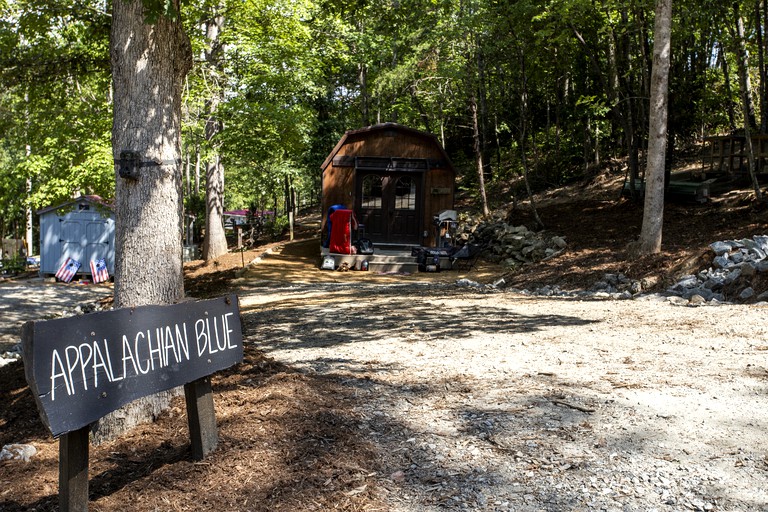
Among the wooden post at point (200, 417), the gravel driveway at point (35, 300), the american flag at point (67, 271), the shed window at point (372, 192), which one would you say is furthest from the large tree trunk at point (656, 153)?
the american flag at point (67, 271)

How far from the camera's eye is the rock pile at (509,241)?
17.1m

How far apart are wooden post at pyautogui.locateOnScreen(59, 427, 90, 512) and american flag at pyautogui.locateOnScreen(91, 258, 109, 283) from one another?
2000cm

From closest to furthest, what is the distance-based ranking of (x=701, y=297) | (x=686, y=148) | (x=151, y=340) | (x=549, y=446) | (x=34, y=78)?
1. (x=151, y=340)
2. (x=549, y=446)
3. (x=34, y=78)
4. (x=701, y=297)
5. (x=686, y=148)

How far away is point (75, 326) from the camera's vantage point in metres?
2.94

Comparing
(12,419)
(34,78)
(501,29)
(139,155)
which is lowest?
(12,419)

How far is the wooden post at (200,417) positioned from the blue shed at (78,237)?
1949cm

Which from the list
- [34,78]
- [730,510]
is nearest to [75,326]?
[730,510]

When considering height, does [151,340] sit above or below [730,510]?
above

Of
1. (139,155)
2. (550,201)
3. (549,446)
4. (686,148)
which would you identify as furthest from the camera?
(686,148)

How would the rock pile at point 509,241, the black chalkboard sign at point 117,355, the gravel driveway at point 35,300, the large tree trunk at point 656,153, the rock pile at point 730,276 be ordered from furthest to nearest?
1. the rock pile at point 509,241
2. the gravel driveway at point 35,300
3. the large tree trunk at point 656,153
4. the rock pile at point 730,276
5. the black chalkboard sign at point 117,355

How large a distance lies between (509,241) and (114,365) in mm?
16512

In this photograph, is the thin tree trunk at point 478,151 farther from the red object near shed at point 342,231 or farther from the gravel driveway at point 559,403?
the gravel driveway at point 559,403

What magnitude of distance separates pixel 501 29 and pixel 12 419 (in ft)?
54.0

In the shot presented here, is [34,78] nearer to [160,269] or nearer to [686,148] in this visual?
[160,269]
